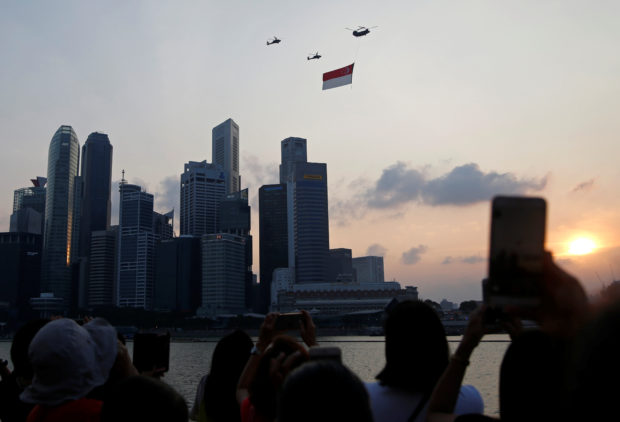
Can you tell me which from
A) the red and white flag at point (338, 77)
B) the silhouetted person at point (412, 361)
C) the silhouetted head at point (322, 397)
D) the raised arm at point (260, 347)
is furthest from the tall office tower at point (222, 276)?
the silhouetted head at point (322, 397)

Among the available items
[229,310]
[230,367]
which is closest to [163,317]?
[229,310]

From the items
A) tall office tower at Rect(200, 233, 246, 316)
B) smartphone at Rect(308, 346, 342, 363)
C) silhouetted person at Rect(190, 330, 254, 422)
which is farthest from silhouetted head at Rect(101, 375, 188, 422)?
tall office tower at Rect(200, 233, 246, 316)

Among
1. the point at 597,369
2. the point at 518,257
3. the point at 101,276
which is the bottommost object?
the point at 597,369

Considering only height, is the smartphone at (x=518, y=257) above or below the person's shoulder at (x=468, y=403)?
above

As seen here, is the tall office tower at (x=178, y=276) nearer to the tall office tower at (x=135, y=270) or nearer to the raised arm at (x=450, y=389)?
the tall office tower at (x=135, y=270)

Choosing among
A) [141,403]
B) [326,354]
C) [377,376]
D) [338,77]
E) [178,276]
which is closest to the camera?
[141,403]

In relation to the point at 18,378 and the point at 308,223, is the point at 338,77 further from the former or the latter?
the point at 308,223

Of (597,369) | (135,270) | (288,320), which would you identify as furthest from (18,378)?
(135,270)
